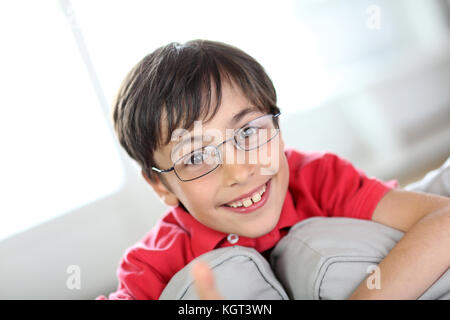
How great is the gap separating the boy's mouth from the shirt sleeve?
0.20m

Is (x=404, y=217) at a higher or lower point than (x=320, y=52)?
lower

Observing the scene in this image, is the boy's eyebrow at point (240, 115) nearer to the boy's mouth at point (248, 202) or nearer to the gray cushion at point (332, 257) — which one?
the boy's mouth at point (248, 202)

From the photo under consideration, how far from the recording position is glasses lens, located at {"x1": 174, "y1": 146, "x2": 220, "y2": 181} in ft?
2.97

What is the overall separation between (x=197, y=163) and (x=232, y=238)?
234 millimetres

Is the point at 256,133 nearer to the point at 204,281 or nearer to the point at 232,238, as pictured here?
the point at 232,238

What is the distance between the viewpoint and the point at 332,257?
0.84 metres

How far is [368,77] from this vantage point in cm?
237

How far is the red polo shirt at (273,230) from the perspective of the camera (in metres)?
1.00

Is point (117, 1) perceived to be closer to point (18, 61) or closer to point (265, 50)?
point (18, 61)

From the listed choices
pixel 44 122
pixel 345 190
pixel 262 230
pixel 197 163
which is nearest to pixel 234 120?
pixel 197 163

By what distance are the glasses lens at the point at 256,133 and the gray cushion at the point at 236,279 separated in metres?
0.23

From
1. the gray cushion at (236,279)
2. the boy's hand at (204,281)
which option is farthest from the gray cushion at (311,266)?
the boy's hand at (204,281)
